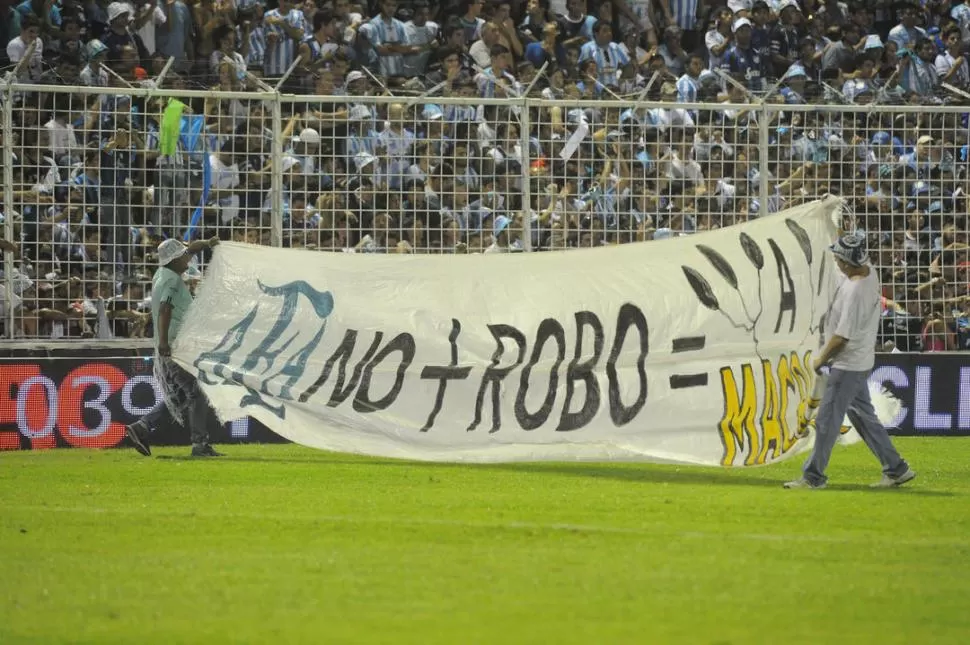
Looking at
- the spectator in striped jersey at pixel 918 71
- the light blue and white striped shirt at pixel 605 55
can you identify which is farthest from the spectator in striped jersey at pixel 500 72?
the spectator in striped jersey at pixel 918 71

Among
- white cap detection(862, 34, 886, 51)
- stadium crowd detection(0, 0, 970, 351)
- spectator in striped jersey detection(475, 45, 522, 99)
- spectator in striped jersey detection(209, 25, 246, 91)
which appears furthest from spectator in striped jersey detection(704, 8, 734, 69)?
spectator in striped jersey detection(209, 25, 246, 91)

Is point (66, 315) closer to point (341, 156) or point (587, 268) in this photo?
point (341, 156)

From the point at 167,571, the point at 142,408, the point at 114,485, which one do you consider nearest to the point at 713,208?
the point at 142,408

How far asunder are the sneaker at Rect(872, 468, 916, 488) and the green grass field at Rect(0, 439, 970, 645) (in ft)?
0.49

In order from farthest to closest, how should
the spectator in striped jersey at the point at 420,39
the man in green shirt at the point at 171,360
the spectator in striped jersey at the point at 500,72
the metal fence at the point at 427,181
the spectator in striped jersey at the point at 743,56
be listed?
1. the spectator in striped jersey at the point at 743,56
2. the spectator in striped jersey at the point at 420,39
3. the spectator in striped jersey at the point at 500,72
4. the metal fence at the point at 427,181
5. the man in green shirt at the point at 171,360

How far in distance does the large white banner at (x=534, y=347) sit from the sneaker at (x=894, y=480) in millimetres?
996

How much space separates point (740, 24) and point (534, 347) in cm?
1196

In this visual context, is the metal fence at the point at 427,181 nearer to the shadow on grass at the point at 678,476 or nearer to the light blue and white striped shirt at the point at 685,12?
the shadow on grass at the point at 678,476

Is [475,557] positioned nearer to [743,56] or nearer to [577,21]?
[577,21]

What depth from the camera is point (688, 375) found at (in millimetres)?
15000

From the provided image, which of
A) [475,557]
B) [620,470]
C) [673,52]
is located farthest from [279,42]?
[475,557]

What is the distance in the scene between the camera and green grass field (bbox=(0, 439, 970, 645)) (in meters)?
7.76

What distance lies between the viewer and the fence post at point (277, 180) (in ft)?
59.2

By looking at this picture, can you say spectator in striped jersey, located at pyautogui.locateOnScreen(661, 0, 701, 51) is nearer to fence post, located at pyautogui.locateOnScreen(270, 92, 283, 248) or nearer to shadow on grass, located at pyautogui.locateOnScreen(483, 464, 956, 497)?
fence post, located at pyautogui.locateOnScreen(270, 92, 283, 248)
